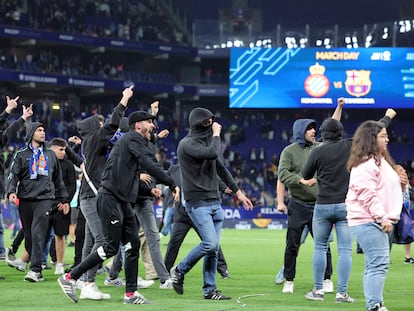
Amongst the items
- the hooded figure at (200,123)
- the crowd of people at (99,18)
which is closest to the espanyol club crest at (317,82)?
the crowd of people at (99,18)

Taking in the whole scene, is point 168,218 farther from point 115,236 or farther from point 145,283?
point 115,236

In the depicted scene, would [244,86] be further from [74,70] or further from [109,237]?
[109,237]

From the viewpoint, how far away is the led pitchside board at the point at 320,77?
45250mm

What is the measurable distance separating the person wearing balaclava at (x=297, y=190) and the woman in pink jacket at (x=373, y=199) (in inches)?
109

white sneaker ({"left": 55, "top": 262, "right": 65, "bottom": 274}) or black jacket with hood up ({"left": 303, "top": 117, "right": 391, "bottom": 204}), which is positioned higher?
black jacket with hood up ({"left": 303, "top": 117, "right": 391, "bottom": 204})

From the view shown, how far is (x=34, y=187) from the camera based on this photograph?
14.1 meters

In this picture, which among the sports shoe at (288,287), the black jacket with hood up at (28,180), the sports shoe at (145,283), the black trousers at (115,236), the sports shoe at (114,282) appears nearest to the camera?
the black trousers at (115,236)

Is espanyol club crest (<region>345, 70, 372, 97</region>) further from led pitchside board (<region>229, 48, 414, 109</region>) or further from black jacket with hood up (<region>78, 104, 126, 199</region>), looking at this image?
black jacket with hood up (<region>78, 104, 126, 199</region>)

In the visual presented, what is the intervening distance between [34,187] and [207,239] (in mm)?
3649

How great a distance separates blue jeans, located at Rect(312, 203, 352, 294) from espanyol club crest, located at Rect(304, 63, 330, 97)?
3398 cm

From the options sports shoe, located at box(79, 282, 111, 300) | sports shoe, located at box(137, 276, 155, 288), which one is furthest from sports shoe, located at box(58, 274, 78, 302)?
sports shoe, located at box(137, 276, 155, 288)

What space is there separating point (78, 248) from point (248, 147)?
134 feet

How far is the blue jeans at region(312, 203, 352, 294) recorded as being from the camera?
11266 millimetres

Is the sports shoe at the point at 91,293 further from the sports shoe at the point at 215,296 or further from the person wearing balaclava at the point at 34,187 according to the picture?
the person wearing balaclava at the point at 34,187
